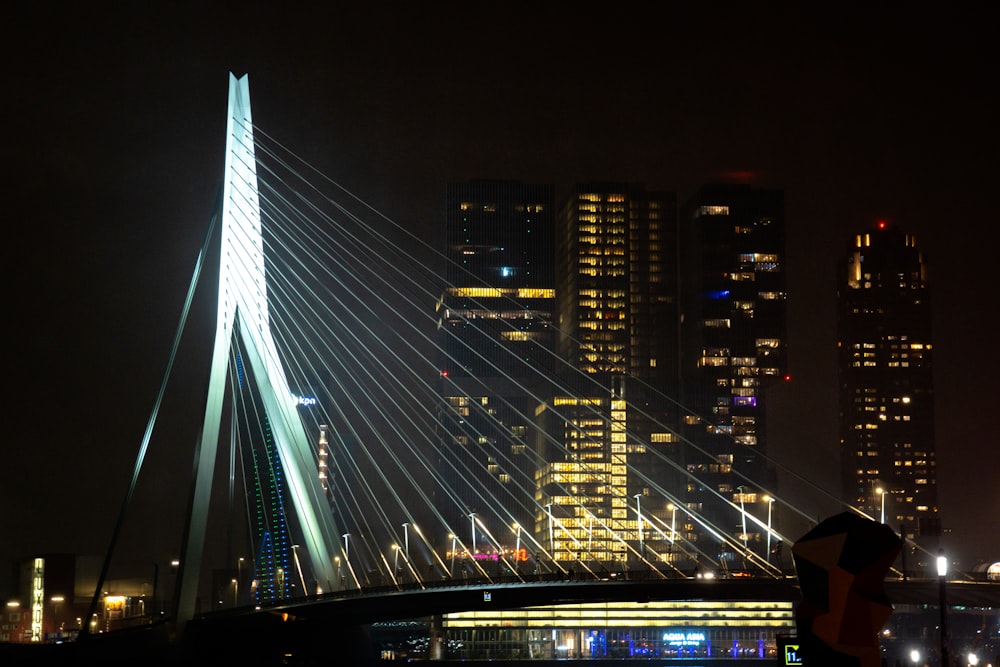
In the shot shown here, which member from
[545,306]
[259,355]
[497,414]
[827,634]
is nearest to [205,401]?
[259,355]

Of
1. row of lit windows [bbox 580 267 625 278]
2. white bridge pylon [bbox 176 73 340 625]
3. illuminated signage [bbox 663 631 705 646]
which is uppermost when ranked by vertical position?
row of lit windows [bbox 580 267 625 278]

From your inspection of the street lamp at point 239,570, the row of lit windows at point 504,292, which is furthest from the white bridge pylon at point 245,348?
the row of lit windows at point 504,292

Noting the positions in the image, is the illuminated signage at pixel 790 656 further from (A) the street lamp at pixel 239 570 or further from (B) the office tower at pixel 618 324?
(B) the office tower at pixel 618 324

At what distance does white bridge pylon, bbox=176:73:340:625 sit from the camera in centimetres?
3525

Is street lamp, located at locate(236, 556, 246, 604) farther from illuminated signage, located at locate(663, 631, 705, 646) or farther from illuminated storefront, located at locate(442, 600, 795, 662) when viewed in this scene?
illuminated signage, located at locate(663, 631, 705, 646)

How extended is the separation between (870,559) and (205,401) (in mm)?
21899

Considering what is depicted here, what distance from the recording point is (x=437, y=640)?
255ft

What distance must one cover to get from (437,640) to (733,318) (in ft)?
290

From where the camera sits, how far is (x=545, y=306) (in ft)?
539

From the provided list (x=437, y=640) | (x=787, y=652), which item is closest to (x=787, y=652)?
(x=787, y=652)

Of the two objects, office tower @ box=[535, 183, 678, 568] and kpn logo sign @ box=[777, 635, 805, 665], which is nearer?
kpn logo sign @ box=[777, 635, 805, 665]

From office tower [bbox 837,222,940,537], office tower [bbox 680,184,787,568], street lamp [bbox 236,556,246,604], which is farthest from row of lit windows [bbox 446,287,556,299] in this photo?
street lamp [bbox 236,556,246,604]

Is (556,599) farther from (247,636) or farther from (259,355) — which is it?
(259,355)

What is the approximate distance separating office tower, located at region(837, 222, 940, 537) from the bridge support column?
106 meters
